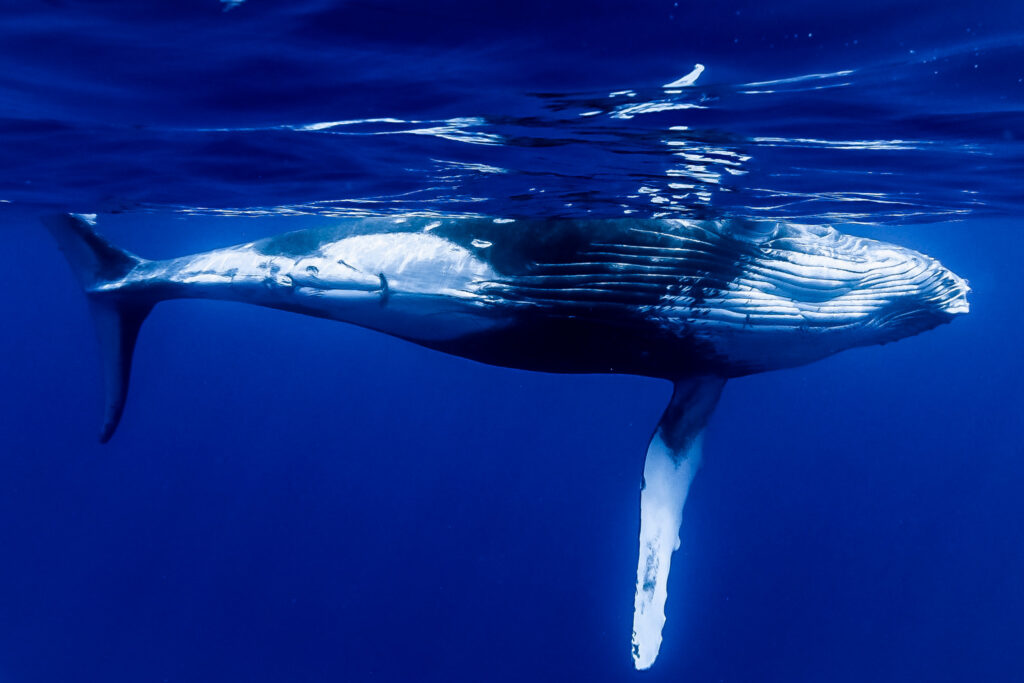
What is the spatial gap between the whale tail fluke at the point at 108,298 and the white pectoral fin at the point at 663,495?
6.51 meters

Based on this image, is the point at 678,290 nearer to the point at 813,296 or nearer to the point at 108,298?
the point at 813,296

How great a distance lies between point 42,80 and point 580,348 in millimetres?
5929

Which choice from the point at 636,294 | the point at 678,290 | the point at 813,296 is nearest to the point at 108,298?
the point at 636,294

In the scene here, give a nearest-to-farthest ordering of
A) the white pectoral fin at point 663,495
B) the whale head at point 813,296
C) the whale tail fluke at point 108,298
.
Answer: the whale head at point 813,296 → the white pectoral fin at point 663,495 → the whale tail fluke at point 108,298

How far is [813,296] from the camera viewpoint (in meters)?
8.69

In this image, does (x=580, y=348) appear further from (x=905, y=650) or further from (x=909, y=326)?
(x=905, y=650)

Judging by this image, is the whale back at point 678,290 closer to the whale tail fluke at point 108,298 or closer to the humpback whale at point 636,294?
the humpback whale at point 636,294

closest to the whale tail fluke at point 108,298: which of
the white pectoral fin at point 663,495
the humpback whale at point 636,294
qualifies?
the humpback whale at point 636,294

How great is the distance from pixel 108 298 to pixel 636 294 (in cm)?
650

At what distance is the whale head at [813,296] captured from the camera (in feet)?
28.0

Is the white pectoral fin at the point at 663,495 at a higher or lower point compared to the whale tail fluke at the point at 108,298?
lower

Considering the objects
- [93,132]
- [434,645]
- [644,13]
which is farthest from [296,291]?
[434,645]

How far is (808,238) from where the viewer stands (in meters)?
8.88

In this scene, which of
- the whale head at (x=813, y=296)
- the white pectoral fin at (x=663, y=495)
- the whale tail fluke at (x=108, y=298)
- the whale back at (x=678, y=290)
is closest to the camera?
the whale back at (x=678, y=290)
